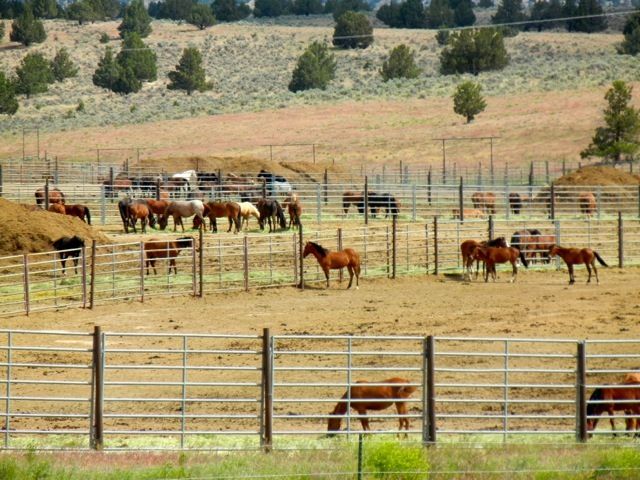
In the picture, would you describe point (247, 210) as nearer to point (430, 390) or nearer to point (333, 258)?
point (333, 258)

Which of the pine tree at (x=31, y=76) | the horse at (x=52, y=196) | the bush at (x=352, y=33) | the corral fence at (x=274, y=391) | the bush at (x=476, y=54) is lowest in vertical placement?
the corral fence at (x=274, y=391)

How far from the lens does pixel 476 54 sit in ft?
366

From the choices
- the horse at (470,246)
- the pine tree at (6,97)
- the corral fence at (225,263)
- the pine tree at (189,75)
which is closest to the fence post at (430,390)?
the corral fence at (225,263)

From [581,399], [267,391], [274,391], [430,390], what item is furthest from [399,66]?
[267,391]

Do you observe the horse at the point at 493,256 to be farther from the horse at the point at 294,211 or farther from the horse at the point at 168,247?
the horse at the point at 294,211

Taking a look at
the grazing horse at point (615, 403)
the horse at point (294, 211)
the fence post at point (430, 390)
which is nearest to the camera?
the fence post at point (430, 390)

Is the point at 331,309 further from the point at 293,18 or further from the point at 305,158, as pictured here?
the point at 293,18

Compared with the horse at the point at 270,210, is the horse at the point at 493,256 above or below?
below

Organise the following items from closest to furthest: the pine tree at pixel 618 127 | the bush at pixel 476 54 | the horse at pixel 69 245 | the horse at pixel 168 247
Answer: the horse at pixel 69 245 < the horse at pixel 168 247 < the pine tree at pixel 618 127 < the bush at pixel 476 54

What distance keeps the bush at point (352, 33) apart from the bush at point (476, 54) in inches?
1018

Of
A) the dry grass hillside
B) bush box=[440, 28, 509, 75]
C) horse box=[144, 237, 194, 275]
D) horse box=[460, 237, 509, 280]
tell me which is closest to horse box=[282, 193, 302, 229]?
horse box=[144, 237, 194, 275]

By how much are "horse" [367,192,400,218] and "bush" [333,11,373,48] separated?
9615 centimetres

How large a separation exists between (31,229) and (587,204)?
18793mm

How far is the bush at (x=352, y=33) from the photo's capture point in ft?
452
